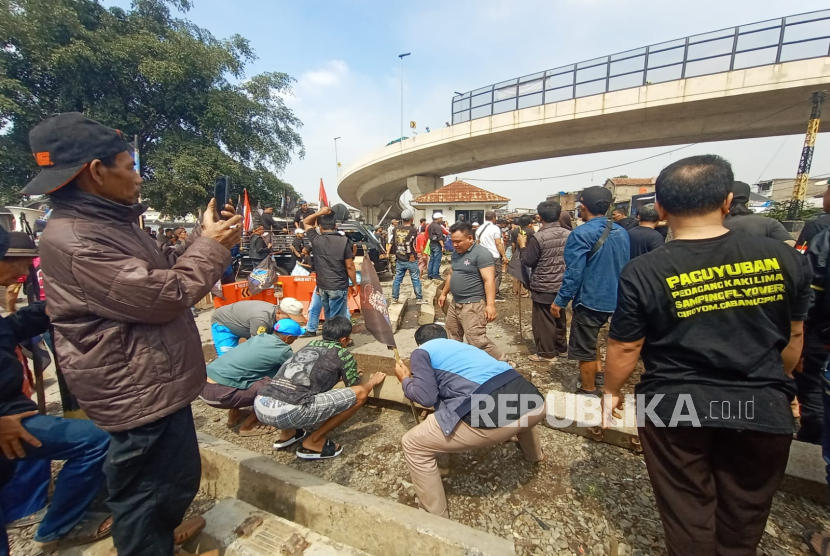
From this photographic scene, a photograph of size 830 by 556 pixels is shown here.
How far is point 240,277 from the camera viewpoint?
10.4 meters

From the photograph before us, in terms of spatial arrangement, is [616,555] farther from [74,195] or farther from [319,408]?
[74,195]

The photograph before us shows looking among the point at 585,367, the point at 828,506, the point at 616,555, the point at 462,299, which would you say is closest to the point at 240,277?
the point at 462,299

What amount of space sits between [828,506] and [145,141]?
21.1 metres

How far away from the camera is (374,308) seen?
3076mm

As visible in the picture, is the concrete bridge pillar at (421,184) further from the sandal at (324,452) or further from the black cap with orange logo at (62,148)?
the black cap with orange logo at (62,148)

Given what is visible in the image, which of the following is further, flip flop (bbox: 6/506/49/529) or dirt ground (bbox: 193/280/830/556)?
flip flop (bbox: 6/506/49/529)

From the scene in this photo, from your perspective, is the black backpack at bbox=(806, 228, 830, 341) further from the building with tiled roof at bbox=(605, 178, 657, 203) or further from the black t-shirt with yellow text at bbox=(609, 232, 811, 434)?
the building with tiled roof at bbox=(605, 178, 657, 203)

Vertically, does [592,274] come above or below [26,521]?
above

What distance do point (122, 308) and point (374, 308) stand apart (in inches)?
77.2

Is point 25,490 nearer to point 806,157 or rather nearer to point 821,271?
point 821,271

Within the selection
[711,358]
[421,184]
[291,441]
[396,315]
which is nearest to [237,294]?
[396,315]

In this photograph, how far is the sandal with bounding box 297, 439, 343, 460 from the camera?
278 centimetres

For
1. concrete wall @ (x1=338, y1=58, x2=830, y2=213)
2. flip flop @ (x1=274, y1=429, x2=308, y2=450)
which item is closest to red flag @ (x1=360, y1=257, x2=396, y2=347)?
flip flop @ (x1=274, y1=429, x2=308, y2=450)

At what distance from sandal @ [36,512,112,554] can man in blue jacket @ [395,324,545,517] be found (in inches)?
67.2
